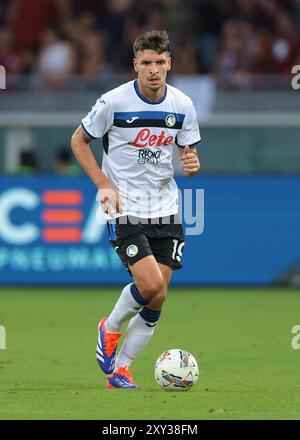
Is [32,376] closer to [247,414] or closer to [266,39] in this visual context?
[247,414]

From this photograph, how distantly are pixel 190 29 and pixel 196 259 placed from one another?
4592 mm

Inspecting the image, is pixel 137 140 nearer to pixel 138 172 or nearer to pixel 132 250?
pixel 138 172

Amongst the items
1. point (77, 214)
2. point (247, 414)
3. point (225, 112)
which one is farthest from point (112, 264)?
point (247, 414)

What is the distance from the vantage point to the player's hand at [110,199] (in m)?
8.18

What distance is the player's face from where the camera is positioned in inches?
326

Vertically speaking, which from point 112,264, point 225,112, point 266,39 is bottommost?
point 112,264

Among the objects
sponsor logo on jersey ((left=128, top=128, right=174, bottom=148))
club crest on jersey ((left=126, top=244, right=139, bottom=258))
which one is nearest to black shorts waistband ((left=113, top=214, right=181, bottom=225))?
club crest on jersey ((left=126, top=244, right=139, bottom=258))

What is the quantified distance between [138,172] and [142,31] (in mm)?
10675

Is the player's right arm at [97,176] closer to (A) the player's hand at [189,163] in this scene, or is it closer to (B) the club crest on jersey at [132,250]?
(B) the club crest on jersey at [132,250]

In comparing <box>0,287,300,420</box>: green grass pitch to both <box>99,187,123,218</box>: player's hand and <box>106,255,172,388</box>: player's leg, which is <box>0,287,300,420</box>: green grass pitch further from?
<box>99,187,123,218</box>: player's hand

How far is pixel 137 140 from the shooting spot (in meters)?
8.49

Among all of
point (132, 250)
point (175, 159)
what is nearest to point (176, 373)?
point (132, 250)

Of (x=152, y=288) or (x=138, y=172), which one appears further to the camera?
(x=138, y=172)

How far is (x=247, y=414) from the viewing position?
705 cm
